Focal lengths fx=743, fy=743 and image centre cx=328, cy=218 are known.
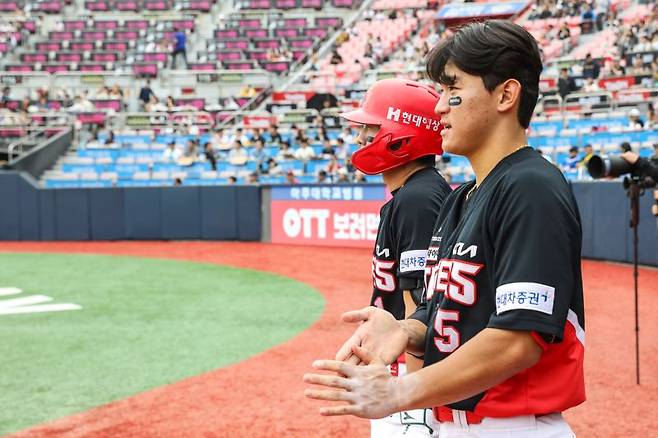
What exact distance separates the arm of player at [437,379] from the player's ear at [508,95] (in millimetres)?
560

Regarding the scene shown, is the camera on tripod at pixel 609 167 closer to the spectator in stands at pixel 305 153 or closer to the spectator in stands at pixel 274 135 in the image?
the spectator in stands at pixel 305 153

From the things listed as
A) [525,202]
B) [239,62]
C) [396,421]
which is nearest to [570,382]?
[525,202]

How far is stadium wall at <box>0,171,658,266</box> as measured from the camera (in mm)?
16656

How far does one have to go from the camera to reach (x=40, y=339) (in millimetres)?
7609

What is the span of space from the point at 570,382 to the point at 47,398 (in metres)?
4.78

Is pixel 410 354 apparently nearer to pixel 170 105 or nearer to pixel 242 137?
pixel 242 137

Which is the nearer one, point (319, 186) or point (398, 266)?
point (398, 266)

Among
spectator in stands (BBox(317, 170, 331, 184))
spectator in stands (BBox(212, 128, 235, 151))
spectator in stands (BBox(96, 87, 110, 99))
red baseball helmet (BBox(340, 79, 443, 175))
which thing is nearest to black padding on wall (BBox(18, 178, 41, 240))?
spectator in stands (BBox(212, 128, 235, 151))

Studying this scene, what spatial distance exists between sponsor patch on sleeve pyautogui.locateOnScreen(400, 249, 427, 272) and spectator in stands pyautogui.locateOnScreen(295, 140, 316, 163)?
1711cm

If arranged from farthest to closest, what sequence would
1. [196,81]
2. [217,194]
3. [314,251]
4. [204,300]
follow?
[196,81]
[217,194]
[314,251]
[204,300]

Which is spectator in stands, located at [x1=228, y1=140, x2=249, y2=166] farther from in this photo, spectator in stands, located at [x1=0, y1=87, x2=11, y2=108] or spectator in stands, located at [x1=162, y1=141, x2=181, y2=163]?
spectator in stands, located at [x1=0, y1=87, x2=11, y2=108]

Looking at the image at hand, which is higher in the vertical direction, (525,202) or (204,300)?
(525,202)

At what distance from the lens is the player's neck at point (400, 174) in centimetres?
307

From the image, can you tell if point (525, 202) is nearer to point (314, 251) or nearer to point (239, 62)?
point (314, 251)
